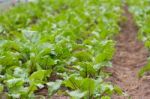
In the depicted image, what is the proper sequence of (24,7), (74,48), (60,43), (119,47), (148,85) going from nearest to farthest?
1. (148,85)
2. (60,43)
3. (74,48)
4. (119,47)
5. (24,7)

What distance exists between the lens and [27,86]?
3879 mm

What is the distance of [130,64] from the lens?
590cm

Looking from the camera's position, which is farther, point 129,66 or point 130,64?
point 130,64

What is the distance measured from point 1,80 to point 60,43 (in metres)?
1.11

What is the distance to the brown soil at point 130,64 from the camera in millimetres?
4281

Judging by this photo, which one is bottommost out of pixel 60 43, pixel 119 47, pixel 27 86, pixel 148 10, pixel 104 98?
pixel 104 98

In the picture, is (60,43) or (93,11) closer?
(60,43)

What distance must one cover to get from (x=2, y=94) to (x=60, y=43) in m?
1.38

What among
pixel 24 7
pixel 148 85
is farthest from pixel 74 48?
pixel 24 7

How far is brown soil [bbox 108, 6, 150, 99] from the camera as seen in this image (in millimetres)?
4281

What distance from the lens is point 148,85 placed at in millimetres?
4309

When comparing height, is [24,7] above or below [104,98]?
above

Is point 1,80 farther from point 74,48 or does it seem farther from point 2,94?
point 74,48

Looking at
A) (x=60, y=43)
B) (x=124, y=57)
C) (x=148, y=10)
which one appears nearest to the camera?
(x=60, y=43)
